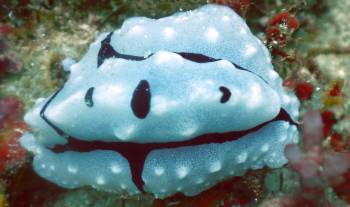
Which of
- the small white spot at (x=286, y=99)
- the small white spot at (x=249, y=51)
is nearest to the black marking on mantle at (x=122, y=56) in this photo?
the small white spot at (x=249, y=51)

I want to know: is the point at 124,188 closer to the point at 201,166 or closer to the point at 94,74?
the point at 201,166

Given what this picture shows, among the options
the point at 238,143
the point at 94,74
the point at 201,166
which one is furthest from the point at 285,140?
the point at 94,74

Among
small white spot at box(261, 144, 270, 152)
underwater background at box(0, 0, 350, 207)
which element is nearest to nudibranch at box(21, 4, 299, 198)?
small white spot at box(261, 144, 270, 152)

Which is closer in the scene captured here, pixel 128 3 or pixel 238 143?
pixel 238 143

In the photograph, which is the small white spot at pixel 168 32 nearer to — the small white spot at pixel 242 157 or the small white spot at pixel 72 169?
the small white spot at pixel 242 157

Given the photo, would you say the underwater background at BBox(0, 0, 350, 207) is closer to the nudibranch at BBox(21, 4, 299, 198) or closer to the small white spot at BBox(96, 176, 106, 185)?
the nudibranch at BBox(21, 4, 299, 198)
